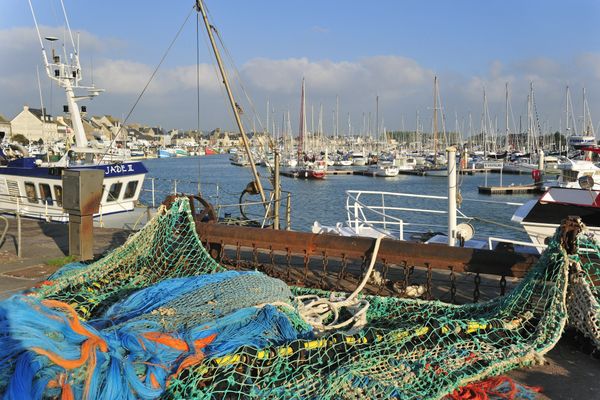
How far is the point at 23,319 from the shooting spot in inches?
119

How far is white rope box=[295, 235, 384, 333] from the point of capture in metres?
4.97

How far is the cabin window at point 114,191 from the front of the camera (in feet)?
63.6

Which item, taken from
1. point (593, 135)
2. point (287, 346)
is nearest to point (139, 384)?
point (287, 346)

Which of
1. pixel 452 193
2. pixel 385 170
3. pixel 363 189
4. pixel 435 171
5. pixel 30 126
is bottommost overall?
pixel 363 189

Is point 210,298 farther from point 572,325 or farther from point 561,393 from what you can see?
point 572,325

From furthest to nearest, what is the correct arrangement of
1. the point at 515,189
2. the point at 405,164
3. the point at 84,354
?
1. the point at 405,164
2. the point at 515,189
3. the point at 84,354

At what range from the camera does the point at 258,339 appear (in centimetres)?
422

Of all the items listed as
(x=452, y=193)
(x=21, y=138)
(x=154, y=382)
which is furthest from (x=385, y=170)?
(x=21, y=138)

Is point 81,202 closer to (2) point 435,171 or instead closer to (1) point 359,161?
(2) point 435,171

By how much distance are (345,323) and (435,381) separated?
3.93 feet

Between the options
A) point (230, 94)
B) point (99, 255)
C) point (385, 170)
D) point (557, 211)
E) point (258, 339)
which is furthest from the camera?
point (385, 170)

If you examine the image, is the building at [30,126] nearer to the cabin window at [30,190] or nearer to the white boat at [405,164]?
the white boat at [405,164]

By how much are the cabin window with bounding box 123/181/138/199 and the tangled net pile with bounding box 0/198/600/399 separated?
14377 mm

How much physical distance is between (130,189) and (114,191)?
68 centimetres
